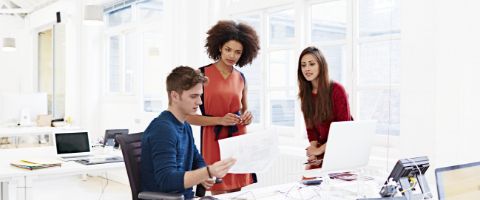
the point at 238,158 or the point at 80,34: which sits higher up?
the point at 80,34

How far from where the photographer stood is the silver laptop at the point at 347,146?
197cm

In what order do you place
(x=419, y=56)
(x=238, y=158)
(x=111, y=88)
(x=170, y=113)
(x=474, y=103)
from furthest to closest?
1. (x=111, y=88)
2. (x=419, y=56)
3. (x=474, y=103)
4. (x=170, y=113)
5. (x=238, y=158)

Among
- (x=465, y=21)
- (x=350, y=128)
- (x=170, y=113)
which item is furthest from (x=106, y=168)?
(x=465, y=21)

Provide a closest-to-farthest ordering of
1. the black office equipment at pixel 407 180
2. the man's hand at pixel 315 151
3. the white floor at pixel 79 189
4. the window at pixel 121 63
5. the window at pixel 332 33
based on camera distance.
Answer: the black office equipment at pixel 407 180
the man's hand at pixel 315 151
the window at pixel 332 33
the white floor at pixel 79 189
the window at pixel 121 63

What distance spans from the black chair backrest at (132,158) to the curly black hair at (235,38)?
2.79 feet

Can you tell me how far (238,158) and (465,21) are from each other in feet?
5.19

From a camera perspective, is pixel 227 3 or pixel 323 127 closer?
pixel 323 127

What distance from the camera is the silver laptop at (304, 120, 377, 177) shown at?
1971mm

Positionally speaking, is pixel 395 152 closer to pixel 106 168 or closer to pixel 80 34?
pixel 106 168

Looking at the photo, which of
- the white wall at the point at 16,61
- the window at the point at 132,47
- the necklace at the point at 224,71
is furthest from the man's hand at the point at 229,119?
the white wall at the point at 16,61

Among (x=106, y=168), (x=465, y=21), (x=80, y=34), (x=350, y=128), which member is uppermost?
(x=80, y=34)

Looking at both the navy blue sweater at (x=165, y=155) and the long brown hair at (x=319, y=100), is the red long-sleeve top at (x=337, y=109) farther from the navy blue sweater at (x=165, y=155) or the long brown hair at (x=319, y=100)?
the navy blue sweater at (x=165, y=155)

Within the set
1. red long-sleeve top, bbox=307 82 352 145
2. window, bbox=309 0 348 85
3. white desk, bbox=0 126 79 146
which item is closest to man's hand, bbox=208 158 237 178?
red long-sleeve top, bbox=307 82 352 145

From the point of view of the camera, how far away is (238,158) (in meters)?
1.98
